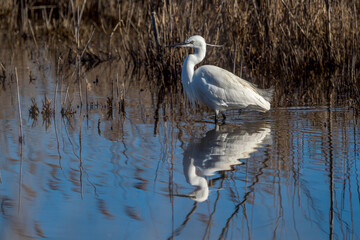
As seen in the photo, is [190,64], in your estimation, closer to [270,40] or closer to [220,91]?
[220,91]

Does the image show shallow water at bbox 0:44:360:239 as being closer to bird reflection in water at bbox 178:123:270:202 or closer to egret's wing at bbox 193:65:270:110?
bird reflection in water at bbox 178:123:270:202

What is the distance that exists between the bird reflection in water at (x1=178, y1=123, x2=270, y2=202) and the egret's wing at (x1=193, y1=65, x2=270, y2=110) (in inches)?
11.8

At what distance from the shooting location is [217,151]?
5117mm

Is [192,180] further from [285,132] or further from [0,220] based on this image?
[285,132]

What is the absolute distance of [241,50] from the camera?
9.48 meters

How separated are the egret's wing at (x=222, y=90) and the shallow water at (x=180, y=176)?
239 mm

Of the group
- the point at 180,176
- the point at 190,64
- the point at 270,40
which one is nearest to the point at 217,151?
the point at 180,176

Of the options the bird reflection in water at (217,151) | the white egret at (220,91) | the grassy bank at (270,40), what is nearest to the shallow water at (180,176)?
the bird reflection in water at (217,151)

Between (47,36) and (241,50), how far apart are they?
24.3 feet

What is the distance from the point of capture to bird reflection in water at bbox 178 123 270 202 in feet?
13.8

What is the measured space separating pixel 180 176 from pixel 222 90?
7.68ft

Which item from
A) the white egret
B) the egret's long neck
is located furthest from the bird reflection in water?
the egret's long neck

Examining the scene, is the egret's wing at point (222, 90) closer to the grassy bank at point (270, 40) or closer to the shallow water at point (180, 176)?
the shallow water at point (180, 176)

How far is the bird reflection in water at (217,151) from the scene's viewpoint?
4203 millimetres
